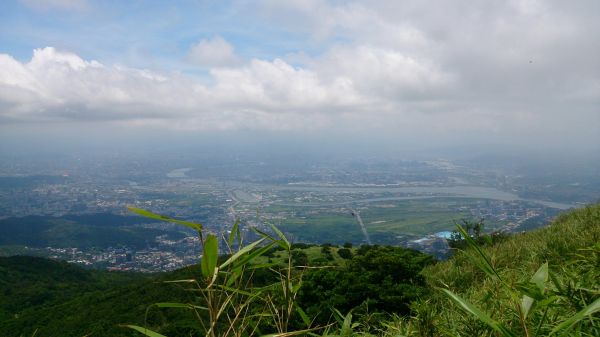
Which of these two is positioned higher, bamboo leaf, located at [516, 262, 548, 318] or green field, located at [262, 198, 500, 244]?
bamboo leaf, located at [516, 262, 548, 318]

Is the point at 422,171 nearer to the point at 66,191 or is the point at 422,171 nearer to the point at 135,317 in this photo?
the point at 66,191

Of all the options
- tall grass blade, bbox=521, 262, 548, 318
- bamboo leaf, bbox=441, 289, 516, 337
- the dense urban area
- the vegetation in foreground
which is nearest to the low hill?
the dense urban area

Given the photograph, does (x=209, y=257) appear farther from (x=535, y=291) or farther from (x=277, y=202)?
(x=277, y=202)

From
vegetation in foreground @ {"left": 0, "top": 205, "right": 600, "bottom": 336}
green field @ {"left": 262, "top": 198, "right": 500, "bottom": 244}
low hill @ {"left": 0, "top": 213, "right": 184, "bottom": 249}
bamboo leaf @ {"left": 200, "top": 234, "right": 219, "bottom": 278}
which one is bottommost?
low hill @ {"left": 0, "top": 213, "right": 184, "bottom": 249}

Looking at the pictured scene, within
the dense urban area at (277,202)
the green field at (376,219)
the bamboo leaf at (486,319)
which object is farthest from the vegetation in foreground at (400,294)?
the green field at (376,219)

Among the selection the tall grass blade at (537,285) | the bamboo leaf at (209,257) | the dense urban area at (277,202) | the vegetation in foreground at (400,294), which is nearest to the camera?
the bamboo leaf at (209,257)

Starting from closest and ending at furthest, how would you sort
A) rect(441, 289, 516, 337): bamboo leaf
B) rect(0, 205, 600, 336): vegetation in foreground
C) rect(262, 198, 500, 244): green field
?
rect(441, 289, 516, 337): bamboo leaf, rect(0, 205, 600, 336): vegetation in foreground, rect(262, 198, 500, 244): green field

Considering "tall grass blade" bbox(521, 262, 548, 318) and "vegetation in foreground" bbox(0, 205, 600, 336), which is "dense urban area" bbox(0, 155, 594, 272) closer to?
"vegetation in foreground" bbox(0, 205, 600, 336)

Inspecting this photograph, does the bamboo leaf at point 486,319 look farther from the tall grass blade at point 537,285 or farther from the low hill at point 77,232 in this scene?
the low hill at point 77,232

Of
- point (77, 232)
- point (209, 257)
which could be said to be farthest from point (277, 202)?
point (209, 257)
